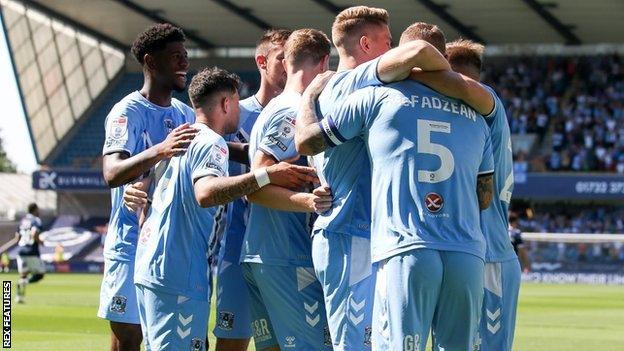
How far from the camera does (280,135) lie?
6.71 metres

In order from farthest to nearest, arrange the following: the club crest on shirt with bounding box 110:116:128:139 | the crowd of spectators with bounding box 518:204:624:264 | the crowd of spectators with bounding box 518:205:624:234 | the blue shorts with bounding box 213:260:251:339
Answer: the crowd of spectators with bounding box 518:205:624:234
the crowd of spectators with bounding box 518:204:624:264
the club crest on shirt with bounding box 110:116:128:139
the blue shorts with bounding box 213:260:251:339

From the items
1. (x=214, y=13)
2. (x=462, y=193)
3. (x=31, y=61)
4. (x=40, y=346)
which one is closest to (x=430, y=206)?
(x=462, y=193)

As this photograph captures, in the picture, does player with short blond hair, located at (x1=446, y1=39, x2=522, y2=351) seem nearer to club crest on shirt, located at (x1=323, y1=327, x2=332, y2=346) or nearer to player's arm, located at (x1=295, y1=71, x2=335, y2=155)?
club crest on shirt, located at (x1=323, y1=327, x2=332, y2=346)

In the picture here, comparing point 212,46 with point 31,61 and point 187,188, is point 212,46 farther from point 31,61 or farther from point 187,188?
point 187,188

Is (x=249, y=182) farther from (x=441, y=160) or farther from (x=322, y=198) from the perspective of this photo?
(x=441, y=160)

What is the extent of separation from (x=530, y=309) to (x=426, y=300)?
1747cm

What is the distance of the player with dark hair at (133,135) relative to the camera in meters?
7.65

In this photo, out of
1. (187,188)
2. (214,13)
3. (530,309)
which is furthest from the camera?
(214,13)

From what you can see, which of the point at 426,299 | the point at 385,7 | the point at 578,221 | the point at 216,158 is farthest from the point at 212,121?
the point at 385,7

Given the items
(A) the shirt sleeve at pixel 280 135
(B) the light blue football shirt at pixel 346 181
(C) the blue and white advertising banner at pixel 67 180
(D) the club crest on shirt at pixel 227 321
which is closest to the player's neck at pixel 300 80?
(A) the shirt sleeve at pixel 280 135

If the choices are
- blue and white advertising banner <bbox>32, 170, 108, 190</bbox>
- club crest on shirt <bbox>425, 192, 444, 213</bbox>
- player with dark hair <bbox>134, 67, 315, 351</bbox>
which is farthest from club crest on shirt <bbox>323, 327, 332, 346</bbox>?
blue and white advertising banner <bbox>32, 170, 108, 190</bbox>

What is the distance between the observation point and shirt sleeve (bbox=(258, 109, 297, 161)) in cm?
670

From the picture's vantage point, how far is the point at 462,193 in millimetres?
5828

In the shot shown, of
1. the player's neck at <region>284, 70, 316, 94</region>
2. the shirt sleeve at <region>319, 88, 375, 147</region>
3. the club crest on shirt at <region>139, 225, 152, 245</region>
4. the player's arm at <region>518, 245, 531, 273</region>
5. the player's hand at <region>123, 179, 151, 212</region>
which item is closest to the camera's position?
the shirt sleeve at <region>319, 88, 375, 147</region>
